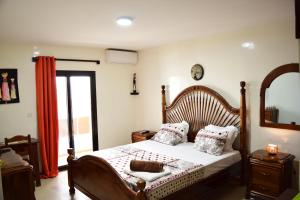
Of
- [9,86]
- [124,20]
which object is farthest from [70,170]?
[124,20]

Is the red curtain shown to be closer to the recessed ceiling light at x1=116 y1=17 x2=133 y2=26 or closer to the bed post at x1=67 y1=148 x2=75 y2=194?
the bed post at x1=67 y1=148 x2=75 y2=194

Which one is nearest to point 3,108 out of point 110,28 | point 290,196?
point 110,28

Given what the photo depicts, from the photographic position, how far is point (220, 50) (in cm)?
401

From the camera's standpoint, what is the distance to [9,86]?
162 inches

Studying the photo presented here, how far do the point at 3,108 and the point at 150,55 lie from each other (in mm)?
3037

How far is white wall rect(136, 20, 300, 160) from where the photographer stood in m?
3.28

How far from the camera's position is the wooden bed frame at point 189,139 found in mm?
2625

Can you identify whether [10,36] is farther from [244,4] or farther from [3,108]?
[244,4]

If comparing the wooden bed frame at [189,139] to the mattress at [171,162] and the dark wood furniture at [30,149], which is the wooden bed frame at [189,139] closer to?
the mattress at [171,162]

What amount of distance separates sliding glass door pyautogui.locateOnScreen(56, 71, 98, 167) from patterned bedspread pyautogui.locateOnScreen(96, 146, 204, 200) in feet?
4.89

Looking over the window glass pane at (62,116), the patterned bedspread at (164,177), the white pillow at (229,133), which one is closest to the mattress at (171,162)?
the patterned bedspread at (164,177)

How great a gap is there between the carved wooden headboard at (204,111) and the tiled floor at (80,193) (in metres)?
0.51

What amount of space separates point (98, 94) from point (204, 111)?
91.8 inches

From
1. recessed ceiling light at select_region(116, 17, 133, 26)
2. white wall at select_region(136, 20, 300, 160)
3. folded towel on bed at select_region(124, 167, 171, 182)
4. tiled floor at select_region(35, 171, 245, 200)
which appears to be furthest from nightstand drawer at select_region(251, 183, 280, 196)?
recessed ceiling light at select_region(116, 17, 133, 26)
